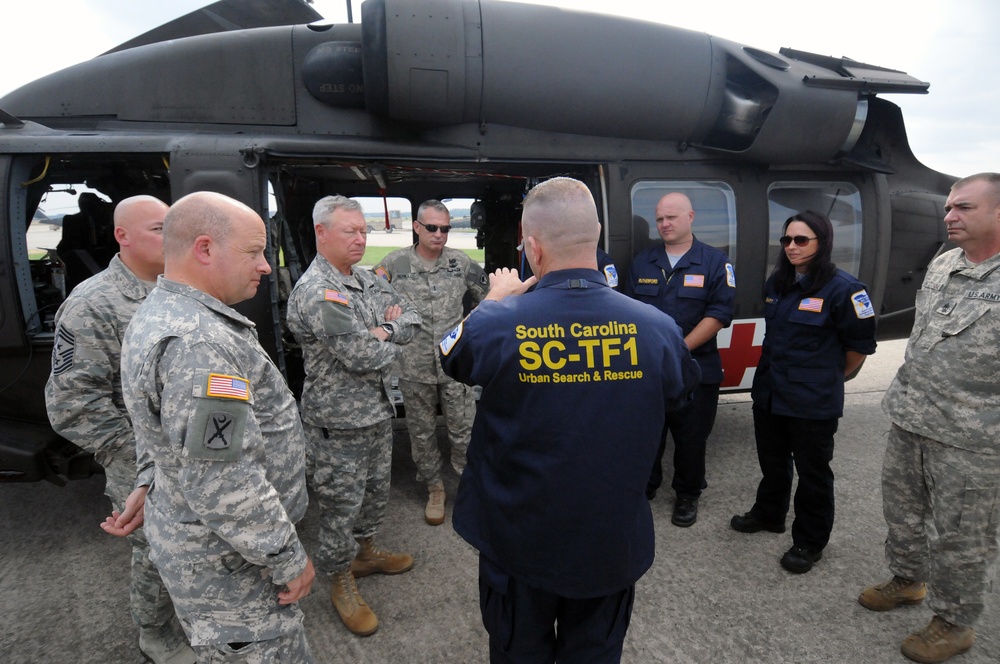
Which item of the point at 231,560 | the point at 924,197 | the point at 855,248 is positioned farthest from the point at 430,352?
the point at 924,197

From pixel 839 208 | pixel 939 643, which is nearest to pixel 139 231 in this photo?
pixel 939 643

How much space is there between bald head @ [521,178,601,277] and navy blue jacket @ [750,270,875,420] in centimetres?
181

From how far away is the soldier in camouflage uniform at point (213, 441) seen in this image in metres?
1.28

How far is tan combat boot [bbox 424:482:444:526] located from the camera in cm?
332

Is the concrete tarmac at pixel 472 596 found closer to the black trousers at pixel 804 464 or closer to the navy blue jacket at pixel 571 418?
the black trousers at pixel 804 464

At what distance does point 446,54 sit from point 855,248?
10.3ft

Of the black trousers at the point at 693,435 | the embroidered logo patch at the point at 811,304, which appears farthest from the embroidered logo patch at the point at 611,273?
the embroidered logo patch at the point at 811,304

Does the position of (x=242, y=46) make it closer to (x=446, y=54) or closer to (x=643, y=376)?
(x=446, y=54)

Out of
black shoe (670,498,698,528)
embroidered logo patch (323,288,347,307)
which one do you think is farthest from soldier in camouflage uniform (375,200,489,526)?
black shoe (670,498,698,528)

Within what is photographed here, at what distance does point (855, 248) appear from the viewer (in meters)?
3.93

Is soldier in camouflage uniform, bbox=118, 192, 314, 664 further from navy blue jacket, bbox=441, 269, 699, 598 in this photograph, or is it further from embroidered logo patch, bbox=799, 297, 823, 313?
embroidered logo patch, bbox=799, 297, 823, 313

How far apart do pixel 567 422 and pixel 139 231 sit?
1.90 m

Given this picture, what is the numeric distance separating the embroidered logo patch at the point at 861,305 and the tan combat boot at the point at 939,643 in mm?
1329

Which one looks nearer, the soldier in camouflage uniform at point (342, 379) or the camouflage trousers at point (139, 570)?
the camouflage trousers at point (139, 570)
